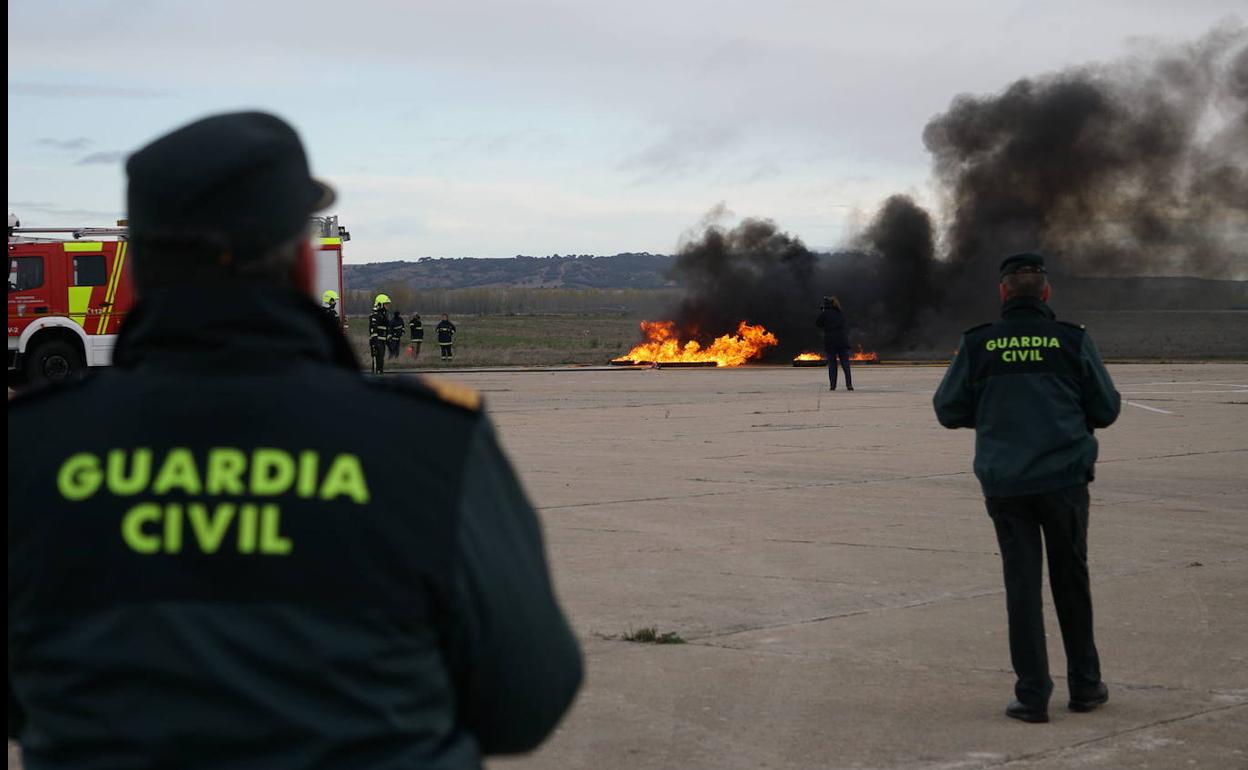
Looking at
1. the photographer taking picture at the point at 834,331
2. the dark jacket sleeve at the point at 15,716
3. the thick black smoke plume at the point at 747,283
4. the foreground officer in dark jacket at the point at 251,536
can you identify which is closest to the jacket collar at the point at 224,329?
the foreground officer in dark jacket at the point at 251,536

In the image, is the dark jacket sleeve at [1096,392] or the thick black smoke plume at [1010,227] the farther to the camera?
the thick black smoke plume at [1010,227]

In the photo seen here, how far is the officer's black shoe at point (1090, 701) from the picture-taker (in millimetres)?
6004

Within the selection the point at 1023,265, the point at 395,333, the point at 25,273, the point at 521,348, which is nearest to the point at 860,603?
the point at 1023,265

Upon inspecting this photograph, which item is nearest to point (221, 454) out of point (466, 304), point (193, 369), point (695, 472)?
point (193, 369)

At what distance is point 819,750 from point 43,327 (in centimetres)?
2230

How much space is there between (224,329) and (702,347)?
3971cm

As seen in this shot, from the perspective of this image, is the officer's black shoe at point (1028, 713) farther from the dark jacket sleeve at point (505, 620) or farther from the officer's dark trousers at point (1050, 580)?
the dark jacket sleeve at point (505, 620)

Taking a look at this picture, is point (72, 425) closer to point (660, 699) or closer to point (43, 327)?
point (660, 699)

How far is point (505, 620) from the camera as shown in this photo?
1829 mm

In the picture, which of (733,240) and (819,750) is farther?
(733,240)

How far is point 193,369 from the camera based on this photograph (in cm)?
182

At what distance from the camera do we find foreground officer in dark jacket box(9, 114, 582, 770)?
1716 mm

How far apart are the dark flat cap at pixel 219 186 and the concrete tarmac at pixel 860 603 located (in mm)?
3649

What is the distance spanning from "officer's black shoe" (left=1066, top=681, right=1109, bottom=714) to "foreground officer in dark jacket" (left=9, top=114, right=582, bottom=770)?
14.9 ft
